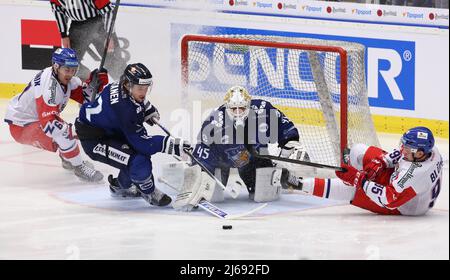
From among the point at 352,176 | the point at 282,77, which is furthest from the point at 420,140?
the point at 282,77

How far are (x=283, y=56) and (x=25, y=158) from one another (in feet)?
5.44

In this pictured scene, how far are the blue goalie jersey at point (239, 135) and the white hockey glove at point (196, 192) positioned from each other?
3.7 inches

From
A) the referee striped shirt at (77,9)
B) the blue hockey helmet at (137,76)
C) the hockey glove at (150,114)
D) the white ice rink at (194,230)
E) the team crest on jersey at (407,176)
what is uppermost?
the referee striped shirt at (77,9)

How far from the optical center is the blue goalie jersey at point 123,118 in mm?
6285

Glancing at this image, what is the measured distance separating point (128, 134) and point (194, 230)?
66cm

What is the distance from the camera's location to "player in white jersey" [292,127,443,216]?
5980 millimetres

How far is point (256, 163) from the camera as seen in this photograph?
6484 mm

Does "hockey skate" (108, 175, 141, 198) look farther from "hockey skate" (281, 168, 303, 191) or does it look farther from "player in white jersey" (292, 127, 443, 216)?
"player in white jersey" (292, 127, 443, 216)

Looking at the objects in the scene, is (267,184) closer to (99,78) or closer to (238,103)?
(238,103)

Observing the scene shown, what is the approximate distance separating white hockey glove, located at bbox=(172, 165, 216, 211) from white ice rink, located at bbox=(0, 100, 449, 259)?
2.5 inches

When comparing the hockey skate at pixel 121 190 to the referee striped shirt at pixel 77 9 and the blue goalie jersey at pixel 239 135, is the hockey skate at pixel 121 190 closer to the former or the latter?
the blue goalie jersey at pixel 239 135

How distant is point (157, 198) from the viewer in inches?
252

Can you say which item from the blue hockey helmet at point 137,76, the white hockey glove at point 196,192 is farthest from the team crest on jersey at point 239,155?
the blue hockey helmet at point 137,76


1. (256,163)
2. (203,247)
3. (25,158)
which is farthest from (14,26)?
(203,247)
